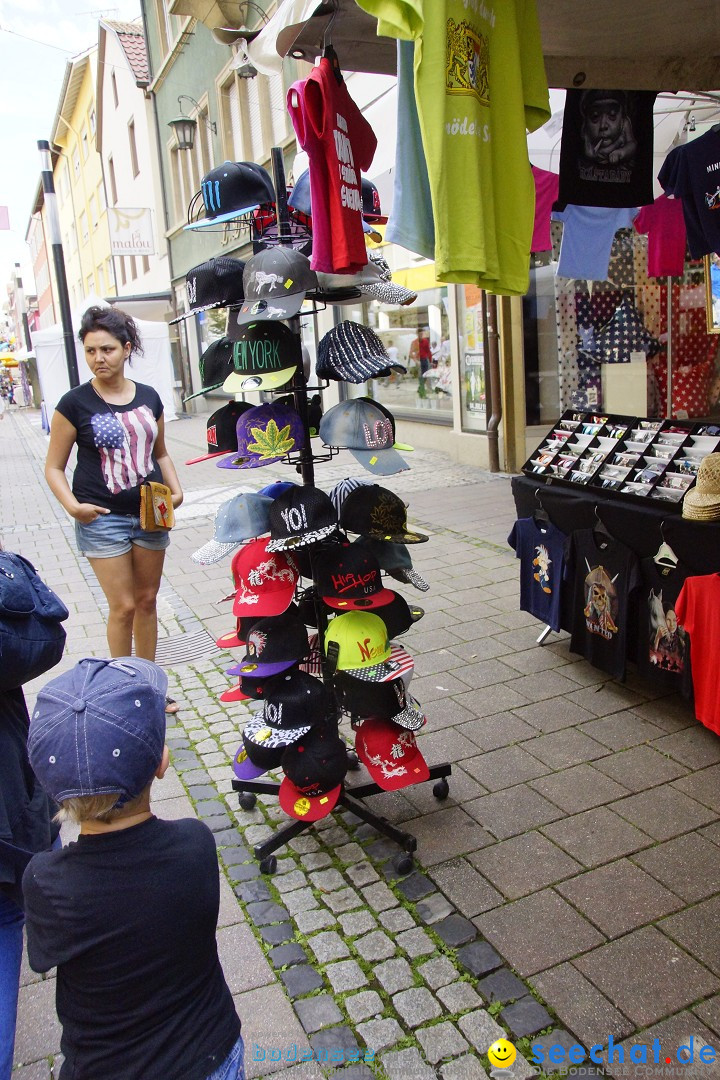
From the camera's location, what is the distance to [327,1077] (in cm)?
207

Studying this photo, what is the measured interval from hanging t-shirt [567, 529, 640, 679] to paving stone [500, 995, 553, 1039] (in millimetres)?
2001

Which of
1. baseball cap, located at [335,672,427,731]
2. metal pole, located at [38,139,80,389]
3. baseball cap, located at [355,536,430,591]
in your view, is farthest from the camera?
Result: metal pole, located at [38,139,80,389]

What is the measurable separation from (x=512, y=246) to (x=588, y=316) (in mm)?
6686

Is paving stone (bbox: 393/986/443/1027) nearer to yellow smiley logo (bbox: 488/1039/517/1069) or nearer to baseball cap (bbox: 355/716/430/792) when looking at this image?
yellow smiley logo (bbox: 488/1039/517/1069)

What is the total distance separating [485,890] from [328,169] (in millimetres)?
2387

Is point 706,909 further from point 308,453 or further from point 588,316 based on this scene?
point 588,316

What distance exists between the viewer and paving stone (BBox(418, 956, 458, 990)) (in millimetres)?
2340

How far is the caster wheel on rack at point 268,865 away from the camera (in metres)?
2.88

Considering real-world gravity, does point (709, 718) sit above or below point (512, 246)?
below

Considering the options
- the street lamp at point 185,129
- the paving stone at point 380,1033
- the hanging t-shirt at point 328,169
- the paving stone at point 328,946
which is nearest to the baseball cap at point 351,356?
the hanging t-shirt at point 328,169

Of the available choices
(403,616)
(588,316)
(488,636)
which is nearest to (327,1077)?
(403,616)

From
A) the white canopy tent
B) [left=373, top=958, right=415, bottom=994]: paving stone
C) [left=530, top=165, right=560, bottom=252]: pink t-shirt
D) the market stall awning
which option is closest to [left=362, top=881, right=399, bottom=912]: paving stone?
[left=373, top=958, right=415, bottom=994]: paving stone

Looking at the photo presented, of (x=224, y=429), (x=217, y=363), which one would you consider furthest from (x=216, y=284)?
(x=224, y=429)

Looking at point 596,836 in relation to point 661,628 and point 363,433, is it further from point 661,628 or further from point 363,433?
point 363,433
